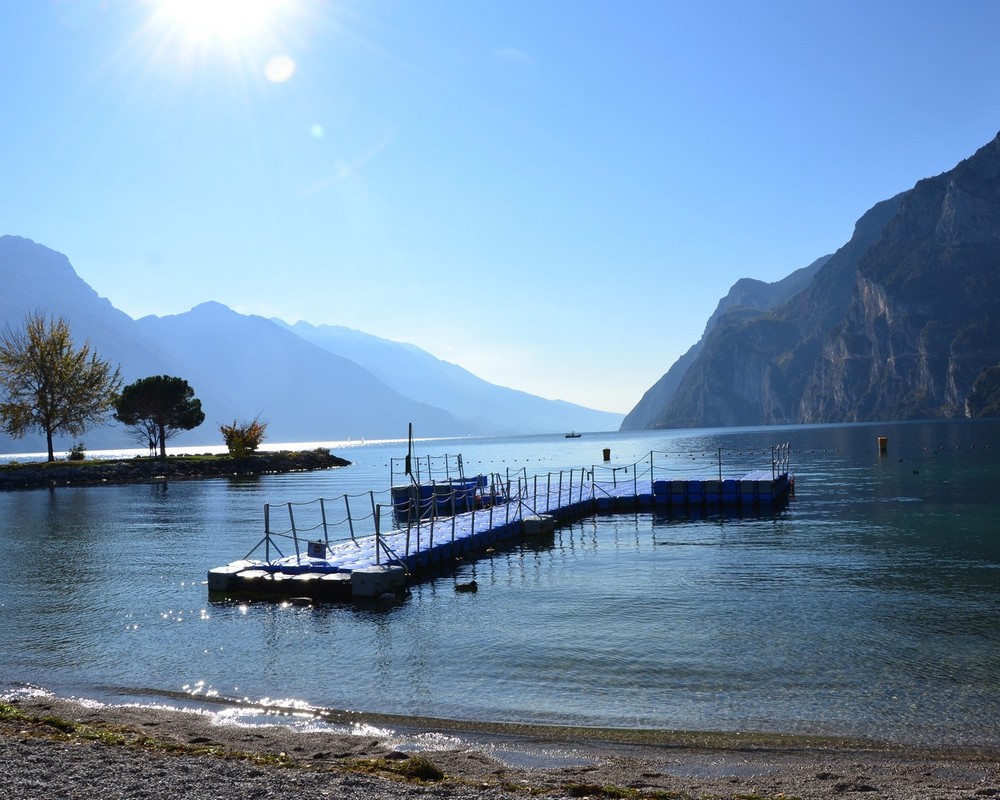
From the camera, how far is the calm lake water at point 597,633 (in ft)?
45.1

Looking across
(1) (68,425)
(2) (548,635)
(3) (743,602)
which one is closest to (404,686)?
(2) (548,635)

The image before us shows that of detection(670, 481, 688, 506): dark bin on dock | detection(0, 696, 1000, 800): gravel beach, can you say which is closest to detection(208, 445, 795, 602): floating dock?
detection(670, 481, 688, 506): dark bin on dock

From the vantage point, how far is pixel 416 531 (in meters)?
32.8

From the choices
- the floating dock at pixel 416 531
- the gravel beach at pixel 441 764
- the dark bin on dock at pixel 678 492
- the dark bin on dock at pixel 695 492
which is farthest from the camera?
the dark bin on dock at pixel 678 492

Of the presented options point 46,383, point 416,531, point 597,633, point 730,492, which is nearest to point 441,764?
point 597,633

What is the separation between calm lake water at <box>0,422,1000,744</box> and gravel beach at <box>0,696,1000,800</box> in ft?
2.98

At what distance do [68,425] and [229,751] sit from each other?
316 ft

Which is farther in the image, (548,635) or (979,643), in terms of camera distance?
(548,635)

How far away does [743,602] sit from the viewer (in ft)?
70.5

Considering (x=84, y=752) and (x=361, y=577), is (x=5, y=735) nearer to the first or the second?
(x=84, y=752)

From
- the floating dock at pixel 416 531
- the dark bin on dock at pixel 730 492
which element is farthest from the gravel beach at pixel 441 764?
the dark bin on dock at pixel 730 492

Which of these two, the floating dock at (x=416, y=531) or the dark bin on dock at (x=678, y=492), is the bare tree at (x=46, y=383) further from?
the dark bin on dock at (x=678, y=492)

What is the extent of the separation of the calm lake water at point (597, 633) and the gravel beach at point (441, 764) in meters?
0.91

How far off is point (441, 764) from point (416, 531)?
21.9 meters
